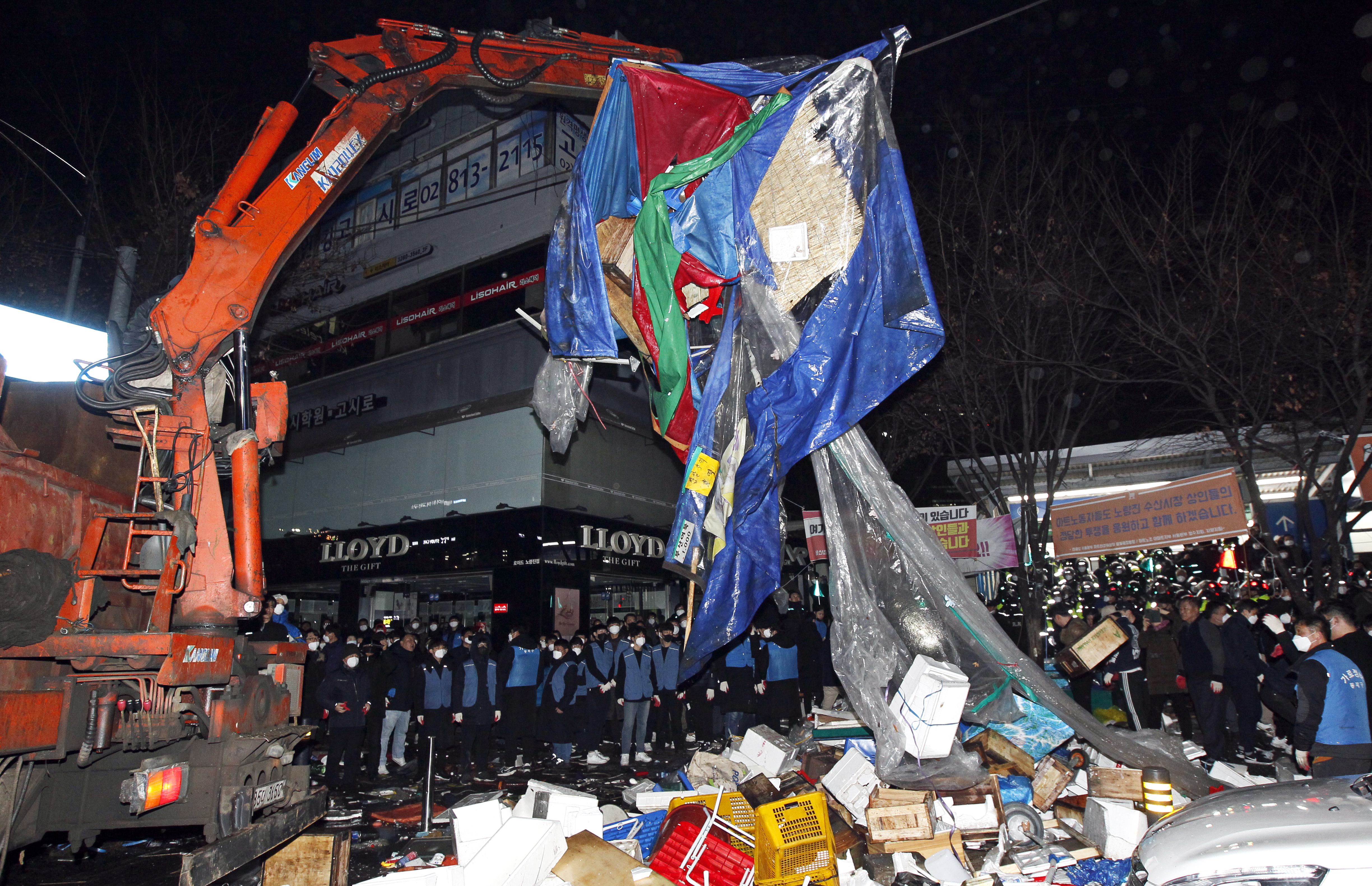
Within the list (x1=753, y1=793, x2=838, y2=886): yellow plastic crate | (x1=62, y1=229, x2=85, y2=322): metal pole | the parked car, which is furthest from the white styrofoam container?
(x1=62, y1=229, x2=85, y2=322): metal pole

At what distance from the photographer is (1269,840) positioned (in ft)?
14.2

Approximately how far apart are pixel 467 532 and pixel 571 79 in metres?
13.5

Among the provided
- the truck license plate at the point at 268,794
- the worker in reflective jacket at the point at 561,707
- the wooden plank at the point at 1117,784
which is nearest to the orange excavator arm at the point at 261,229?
the truck license plate at the point at 268,794

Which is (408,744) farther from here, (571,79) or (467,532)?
(571,79)

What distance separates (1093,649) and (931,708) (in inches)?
168

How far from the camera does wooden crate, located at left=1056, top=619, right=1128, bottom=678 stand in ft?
29.6

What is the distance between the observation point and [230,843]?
4422 mm

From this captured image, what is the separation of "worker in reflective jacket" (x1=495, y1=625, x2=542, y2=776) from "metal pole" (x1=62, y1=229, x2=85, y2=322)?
7142 millimetres

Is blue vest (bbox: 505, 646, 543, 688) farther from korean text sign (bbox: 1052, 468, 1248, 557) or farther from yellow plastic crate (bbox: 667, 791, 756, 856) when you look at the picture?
korean text sign (bbox: 1052, 468, 1248, 557)

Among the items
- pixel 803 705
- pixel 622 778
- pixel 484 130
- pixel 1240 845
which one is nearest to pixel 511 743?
pixel 622 778

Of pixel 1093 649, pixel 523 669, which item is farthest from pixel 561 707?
pixel 1093 649

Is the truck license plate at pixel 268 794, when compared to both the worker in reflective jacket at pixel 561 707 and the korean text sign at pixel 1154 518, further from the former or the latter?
the korean text sign at pixel 1154 518

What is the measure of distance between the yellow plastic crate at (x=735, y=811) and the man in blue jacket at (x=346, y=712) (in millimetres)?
5783

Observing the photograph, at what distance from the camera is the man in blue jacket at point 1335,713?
6.16m
